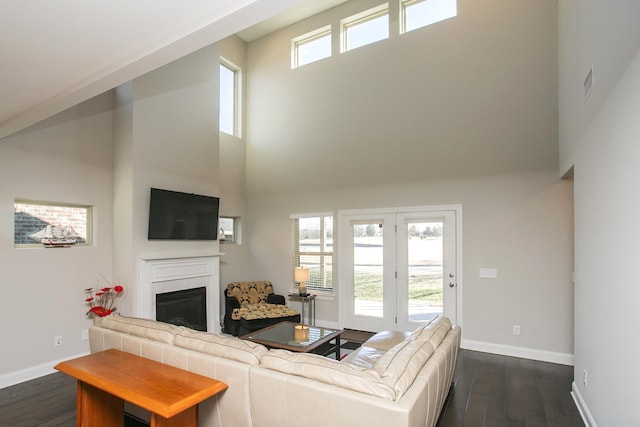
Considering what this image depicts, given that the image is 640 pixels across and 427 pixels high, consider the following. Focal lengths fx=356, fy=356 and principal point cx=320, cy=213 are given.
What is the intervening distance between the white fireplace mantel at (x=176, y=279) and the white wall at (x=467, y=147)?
1.48 metres

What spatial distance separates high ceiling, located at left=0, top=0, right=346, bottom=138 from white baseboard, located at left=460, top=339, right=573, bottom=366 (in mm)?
4867

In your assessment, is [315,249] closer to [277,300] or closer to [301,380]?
[277,300]

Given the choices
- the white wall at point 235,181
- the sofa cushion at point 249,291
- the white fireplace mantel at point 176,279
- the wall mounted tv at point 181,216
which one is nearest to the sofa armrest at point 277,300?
the sofa cushion at point 249,291

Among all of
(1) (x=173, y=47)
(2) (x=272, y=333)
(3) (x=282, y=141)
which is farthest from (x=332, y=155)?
(1) (x=173, y=47)

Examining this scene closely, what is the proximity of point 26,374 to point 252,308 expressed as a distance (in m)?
2.84

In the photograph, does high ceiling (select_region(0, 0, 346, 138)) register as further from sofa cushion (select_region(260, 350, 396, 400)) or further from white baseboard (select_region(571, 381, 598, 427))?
white baseboard (select_region(571, 381, 598, 427))

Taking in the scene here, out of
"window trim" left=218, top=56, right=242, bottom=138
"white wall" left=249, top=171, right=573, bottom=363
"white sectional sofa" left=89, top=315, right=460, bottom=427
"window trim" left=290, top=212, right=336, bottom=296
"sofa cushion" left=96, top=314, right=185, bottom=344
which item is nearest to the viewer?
"white sectional sofa" left=89, top=315, right=460, bottom=427

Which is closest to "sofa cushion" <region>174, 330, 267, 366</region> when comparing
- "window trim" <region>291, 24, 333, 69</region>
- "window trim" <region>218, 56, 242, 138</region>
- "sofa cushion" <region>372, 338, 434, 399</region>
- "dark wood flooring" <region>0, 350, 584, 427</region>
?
"sofa cushion" <region>372, 338, 434, 399</region>

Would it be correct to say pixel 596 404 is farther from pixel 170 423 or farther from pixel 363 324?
pixel 363 324

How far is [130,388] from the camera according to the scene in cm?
205

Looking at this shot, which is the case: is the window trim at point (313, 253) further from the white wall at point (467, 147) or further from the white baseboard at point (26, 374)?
the white baseboard at point (26, 374)

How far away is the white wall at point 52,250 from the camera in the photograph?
381 cm

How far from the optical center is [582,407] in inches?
124

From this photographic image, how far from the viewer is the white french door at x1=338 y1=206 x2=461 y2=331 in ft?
17.2
